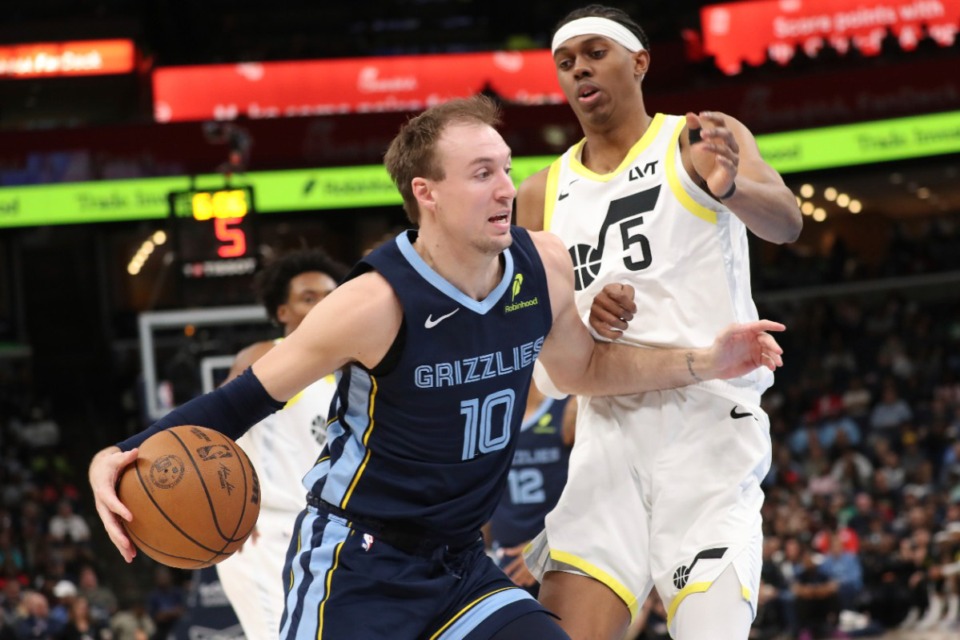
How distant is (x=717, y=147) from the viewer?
11.9 ft

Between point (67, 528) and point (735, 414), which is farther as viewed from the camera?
point (67, 528)

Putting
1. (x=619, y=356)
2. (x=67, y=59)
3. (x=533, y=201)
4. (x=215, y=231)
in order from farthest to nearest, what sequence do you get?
1. (x=67, y=59)
2. (x=215, y=231)
3. (x=533, y=201)
4. (x=619, y=356)

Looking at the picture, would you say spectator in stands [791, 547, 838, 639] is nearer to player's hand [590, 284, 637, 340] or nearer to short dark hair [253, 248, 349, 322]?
short dark hair [253, 248, 349, 322]

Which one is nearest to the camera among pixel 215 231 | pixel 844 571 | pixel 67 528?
pixel 215 231

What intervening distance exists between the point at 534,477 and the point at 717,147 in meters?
3.02

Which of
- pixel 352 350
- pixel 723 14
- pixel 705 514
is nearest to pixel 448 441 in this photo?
pixel 352 350

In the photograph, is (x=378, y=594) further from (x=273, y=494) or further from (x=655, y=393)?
(x=273, y=494)

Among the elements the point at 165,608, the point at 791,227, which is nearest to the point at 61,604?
the point at 165,608

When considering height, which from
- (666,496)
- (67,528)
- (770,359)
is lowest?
(67,528)

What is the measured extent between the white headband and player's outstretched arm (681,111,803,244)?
0.39 m

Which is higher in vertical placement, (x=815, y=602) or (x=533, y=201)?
(x=533, y=201)

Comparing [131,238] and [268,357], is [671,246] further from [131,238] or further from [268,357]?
[131,238]

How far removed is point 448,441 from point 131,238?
21771mm

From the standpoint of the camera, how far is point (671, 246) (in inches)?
160
